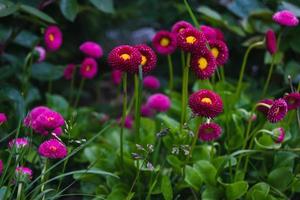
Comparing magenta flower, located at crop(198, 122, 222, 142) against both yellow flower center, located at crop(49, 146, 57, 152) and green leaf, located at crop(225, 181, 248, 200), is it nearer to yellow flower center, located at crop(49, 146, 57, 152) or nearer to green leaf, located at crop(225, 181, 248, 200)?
green leaf, located at crop(225, 181, 248, 200)

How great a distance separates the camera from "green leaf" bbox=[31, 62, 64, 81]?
248 centimetres

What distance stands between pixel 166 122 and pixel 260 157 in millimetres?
358

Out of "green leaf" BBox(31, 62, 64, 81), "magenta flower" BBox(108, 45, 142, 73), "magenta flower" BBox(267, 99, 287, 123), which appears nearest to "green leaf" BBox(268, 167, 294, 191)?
"magenta flower" BBox(267, 99, 287, 123)

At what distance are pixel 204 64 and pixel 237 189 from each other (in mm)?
398

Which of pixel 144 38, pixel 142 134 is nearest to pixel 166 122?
pixel 142 134

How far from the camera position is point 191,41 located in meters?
1.58

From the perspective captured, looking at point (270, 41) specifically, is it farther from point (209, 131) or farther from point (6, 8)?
point (6, 8)

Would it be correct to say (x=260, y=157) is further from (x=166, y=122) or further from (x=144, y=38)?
(x=144, y=38)

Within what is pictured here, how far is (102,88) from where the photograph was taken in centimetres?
361

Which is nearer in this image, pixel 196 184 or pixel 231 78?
pixel 196 184

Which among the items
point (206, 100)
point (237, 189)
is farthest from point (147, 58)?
point (237, 189)

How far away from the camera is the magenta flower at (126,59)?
1.53 metres

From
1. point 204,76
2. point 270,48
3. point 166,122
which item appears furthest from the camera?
point 166,122

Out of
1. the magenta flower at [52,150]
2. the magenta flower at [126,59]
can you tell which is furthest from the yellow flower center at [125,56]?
the magenta flower at [52,150]
